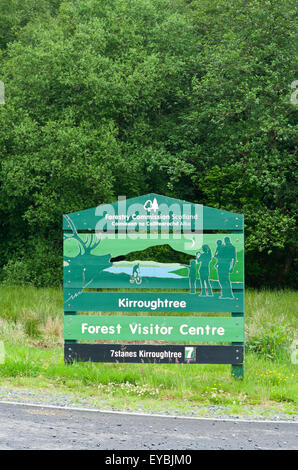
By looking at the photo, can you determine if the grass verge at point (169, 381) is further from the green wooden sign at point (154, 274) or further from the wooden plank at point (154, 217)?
the wooden plank at point (154, 217)

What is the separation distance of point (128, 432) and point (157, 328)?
2.59 metres

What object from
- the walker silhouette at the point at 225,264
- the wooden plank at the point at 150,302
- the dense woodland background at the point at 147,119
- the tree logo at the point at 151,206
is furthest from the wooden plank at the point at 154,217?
the dense woodland background at the point at 147,119

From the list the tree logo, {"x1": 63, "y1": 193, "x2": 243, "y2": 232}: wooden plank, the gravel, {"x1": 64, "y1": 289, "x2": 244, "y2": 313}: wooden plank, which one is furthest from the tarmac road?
the tree logo

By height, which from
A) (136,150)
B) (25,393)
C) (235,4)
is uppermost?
(235,4)

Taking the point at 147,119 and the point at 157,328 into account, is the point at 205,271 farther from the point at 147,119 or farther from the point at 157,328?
the point at 147,119

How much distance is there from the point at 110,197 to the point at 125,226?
15.5m

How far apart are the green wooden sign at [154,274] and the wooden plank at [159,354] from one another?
0.14 ft

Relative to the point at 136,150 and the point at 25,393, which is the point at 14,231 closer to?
the point at 136,150

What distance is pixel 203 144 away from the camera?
1018 inches

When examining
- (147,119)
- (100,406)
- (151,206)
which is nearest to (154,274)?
(151,206)

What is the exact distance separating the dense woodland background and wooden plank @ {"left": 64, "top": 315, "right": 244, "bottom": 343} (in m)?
13.8

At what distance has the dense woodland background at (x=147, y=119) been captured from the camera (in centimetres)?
2297
